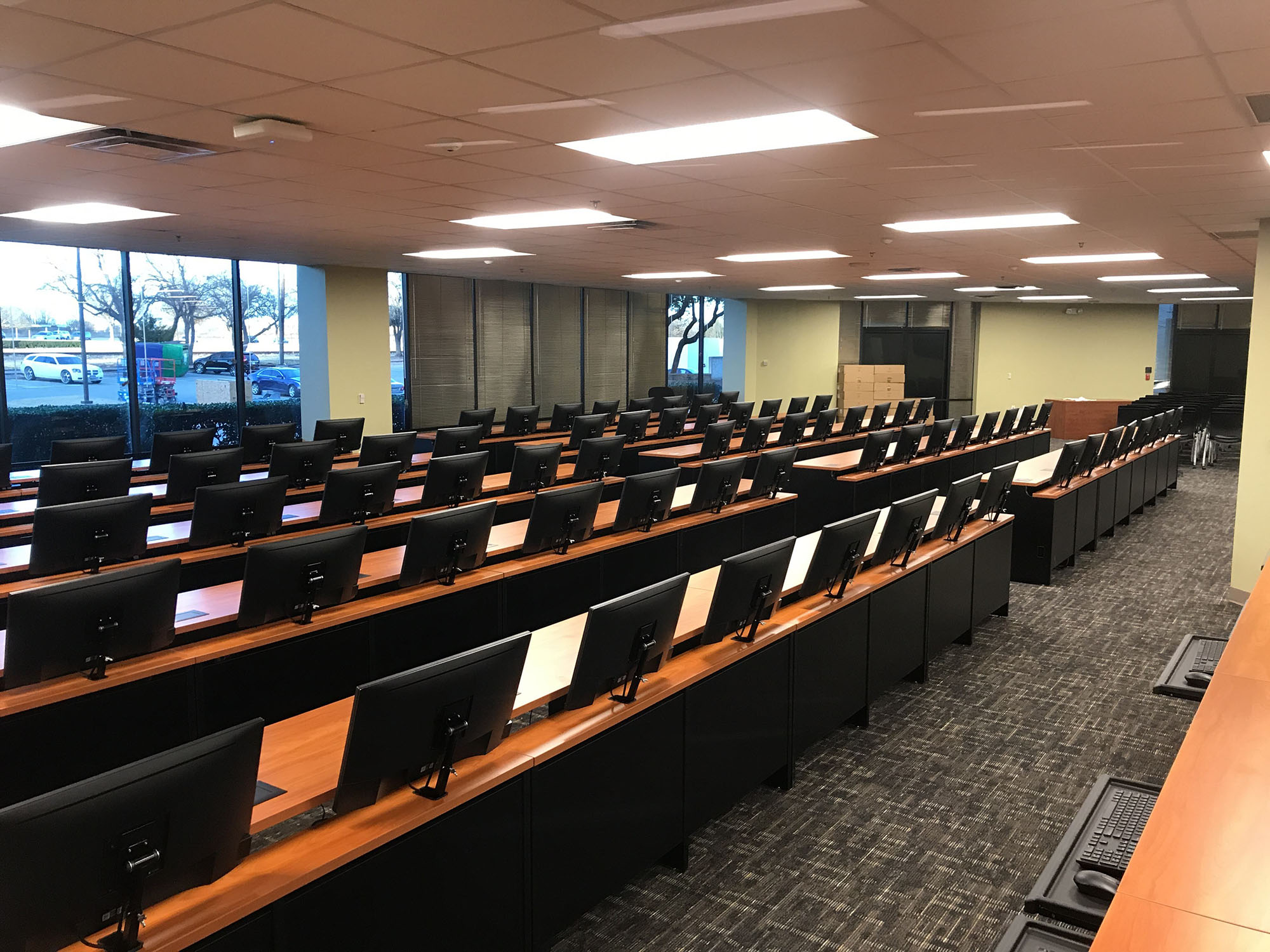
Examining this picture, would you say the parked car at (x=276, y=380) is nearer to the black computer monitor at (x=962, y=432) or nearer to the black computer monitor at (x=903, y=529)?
the black computer monitor at (x=962, y=432)

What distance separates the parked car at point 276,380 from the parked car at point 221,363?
0.37 ft

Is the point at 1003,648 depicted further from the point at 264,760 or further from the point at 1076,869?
the point at 264,760

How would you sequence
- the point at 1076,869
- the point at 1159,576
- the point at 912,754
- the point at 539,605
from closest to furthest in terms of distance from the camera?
the point at 1076,869, the point at 912,754, the point at 539,605, the point at 1159,576

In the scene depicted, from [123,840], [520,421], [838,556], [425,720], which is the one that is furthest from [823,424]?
[123,840]

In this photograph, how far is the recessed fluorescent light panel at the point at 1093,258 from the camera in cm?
862

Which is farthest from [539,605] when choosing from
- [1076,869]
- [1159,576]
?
[1159,576]

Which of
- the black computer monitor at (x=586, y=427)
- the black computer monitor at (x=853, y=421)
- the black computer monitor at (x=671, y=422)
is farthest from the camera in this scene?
the black computer monitor at (x=853, y=421)

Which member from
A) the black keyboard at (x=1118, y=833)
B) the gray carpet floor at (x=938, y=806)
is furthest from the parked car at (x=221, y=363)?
the black keyboard at (x=1118, y=833)

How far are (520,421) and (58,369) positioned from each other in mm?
4878

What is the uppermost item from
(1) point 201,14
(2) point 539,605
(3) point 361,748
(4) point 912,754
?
(1) point 201,14

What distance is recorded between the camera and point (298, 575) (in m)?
3.62

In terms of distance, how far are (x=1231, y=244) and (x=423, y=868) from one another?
26.6ft

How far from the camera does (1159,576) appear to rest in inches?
293

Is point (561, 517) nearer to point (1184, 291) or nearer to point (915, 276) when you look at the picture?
point (915, 276)
